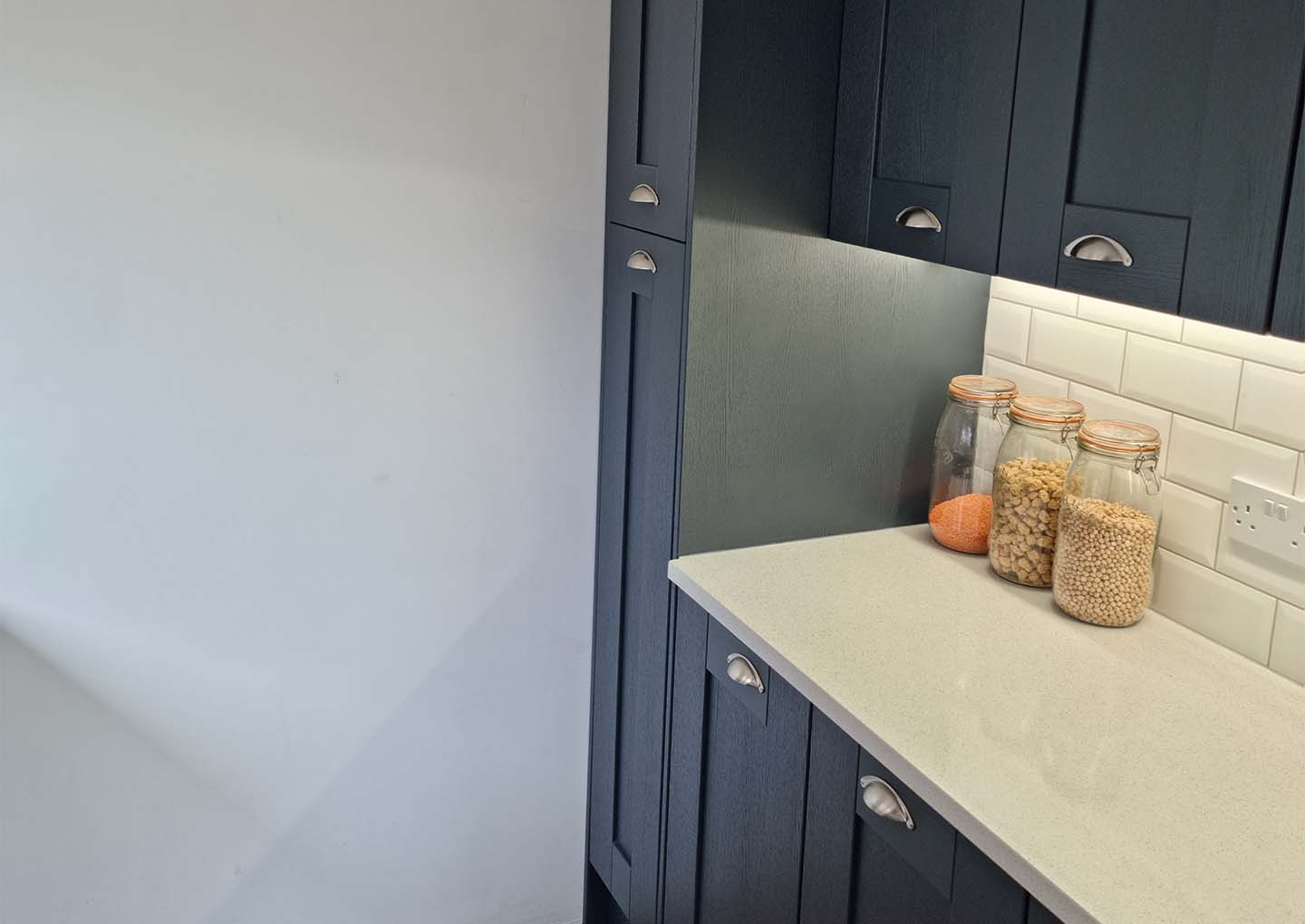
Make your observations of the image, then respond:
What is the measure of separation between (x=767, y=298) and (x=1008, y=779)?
0.88 m

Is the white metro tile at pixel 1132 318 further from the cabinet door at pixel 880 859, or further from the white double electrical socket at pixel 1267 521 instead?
the cabinet door at pixel 880 859

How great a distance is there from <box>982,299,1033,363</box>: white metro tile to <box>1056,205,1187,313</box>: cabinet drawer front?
1.74 ft

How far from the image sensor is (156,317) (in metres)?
2.09

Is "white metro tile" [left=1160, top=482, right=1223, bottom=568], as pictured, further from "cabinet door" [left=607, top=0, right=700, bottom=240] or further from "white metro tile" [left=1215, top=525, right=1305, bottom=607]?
"cabinet door" [left=607, top=0, right=700, bottom=240]

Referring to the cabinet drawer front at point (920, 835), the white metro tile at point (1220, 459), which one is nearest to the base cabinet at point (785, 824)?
the cabinet drawer front at point (920, 835)

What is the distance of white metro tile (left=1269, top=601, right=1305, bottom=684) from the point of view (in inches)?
65.7

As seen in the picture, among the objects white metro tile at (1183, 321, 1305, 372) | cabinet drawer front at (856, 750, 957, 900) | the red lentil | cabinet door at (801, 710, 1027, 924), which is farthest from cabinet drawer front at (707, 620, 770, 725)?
white metro tile at (1183, 321, 1305, 372)

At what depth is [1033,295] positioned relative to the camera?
209 cm

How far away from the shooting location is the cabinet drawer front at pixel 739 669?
1850 mm

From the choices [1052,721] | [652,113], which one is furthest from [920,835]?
[652,113]

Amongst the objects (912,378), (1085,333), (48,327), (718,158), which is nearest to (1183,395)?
(1085,333)

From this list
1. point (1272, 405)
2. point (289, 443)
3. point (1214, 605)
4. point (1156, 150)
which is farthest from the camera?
point (289, 443)

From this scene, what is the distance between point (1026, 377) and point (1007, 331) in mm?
88

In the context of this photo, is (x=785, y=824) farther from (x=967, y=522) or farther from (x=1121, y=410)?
(x=1121, y=410)
